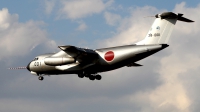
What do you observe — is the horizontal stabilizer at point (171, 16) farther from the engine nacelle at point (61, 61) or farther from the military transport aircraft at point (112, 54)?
the engine nacelle at point (61, 61)

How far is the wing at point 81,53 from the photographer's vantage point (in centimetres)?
→ 5044

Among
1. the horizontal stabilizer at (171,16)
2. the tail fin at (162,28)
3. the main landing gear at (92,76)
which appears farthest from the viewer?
the main landing gear at (92,76)

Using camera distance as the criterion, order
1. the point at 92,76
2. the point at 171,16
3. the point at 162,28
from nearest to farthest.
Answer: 1. the point at 171,16
2. the point at 162,28
3. the point at 92,76

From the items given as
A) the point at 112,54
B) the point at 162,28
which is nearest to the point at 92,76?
the point at 112,54

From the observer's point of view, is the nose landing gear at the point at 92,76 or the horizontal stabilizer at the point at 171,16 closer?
the horizontal stabilizer at the point at 171,16

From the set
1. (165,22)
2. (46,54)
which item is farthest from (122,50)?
(46,54)

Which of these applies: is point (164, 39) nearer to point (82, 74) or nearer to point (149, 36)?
point (149, 36)

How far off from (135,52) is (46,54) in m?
9.61

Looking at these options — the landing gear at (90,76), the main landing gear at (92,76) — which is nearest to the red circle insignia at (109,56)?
the landing gear at (90,76)

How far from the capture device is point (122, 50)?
49938mm

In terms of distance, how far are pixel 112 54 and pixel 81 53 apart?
267 centimetres

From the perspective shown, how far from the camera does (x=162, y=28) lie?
5031cm

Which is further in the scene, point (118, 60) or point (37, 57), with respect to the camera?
point (37, 57)

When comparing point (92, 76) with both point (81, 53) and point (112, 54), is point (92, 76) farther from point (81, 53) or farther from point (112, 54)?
point (112, 54)
